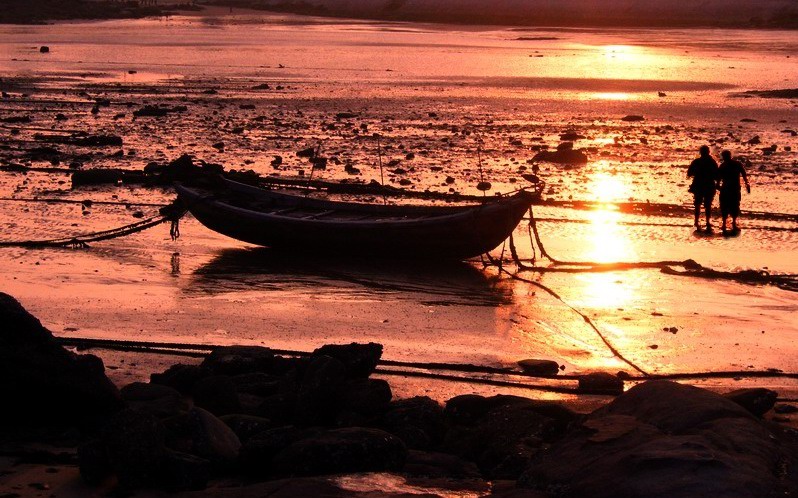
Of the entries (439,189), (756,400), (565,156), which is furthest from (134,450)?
(565,156)

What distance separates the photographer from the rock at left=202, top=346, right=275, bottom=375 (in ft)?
31.9

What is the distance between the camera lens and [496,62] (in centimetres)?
5688

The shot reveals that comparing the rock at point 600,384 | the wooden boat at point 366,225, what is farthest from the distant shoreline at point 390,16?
the rock at point 600,384

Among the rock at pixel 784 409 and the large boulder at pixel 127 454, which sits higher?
the large boulder at pixel 127 454

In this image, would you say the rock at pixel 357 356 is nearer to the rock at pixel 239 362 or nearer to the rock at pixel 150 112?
the rock at pixel 239 362

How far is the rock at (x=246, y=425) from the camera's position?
8.36m

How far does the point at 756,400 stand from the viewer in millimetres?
8594

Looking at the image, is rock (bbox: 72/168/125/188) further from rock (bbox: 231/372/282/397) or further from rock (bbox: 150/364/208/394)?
rock (bbox: 231/372/282/397)

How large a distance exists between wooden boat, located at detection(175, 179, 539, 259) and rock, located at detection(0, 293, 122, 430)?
7.28m

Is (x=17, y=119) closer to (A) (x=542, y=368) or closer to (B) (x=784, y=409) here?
(A) (x=542, y=368)

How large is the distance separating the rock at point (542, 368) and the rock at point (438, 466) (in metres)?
2.52

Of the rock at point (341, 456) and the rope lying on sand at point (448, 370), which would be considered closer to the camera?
the rock at point (341, 456)

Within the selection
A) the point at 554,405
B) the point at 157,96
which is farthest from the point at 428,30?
the point at 554,405

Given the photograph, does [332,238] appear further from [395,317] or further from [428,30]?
[428,30]
